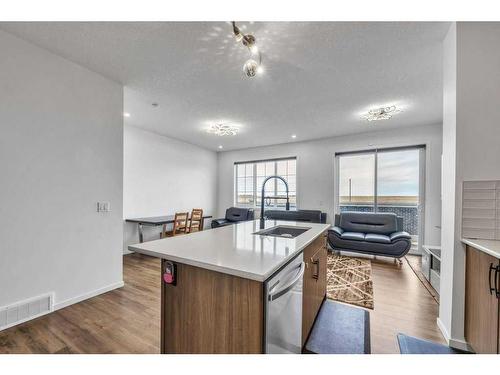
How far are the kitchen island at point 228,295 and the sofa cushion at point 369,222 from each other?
3664 mm

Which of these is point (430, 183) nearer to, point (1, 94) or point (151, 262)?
point (151, 262)

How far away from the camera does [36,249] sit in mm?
2074

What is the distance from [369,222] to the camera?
4.50m

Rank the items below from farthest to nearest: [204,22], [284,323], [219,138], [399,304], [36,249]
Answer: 1. [219,138]
2. [399,304]
3. [36,249]
4. [204,22]
5. [284,323]

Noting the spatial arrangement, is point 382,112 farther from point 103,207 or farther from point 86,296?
point 86,296

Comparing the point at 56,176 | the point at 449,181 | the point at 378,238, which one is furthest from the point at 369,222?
the point at 56,176

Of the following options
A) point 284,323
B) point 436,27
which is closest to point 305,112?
point 436,27

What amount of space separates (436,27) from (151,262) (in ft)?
15.8

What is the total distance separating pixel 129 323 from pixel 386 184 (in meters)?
5.39

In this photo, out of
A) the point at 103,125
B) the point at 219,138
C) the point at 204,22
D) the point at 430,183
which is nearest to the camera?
the point at 204,22

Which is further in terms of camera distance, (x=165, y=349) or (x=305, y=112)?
(x=305, y=112)

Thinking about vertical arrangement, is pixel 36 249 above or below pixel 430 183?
below

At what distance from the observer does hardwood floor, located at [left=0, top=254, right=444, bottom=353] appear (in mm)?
1700

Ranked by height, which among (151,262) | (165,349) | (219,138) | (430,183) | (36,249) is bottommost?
(151,262)
